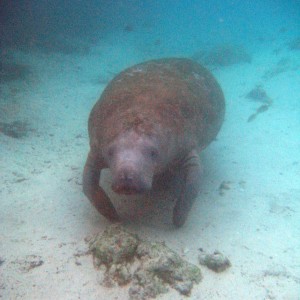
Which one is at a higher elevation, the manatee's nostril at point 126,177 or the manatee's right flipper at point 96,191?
the manatee's nostril at point 126,177

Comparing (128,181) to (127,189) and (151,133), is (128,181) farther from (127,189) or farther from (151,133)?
(151,133)

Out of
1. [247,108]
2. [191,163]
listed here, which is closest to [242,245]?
[191,163]

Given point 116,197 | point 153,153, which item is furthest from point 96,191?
point 153,153

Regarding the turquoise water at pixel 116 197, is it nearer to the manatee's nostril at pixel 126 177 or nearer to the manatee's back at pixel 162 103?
the manatee's nostril at pixel 126 177

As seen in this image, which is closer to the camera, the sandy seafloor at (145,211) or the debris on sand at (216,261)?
the sandy seafloor at (145,211)

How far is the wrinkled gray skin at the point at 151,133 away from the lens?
168 inches

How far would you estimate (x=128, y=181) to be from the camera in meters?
3.89

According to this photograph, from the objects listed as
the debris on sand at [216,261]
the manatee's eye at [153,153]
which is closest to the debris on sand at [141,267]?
the debris on sand at [216,261]

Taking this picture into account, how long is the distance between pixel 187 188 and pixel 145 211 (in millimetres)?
943

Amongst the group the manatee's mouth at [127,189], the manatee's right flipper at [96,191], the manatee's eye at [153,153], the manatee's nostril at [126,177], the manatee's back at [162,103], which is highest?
the manatee's back at [162,103]

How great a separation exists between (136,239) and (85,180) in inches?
61.9

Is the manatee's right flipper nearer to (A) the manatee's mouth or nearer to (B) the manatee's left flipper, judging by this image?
(B) the manatee's left flipper

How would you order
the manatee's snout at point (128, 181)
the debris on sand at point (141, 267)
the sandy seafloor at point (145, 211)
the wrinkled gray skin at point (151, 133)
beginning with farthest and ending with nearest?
the wrinkled gray skin at point (151, 133) < the sandy seafloor at point (145, 211) < the manatee's snout at point (128, 181) < the debris on sand at point (141, 267)

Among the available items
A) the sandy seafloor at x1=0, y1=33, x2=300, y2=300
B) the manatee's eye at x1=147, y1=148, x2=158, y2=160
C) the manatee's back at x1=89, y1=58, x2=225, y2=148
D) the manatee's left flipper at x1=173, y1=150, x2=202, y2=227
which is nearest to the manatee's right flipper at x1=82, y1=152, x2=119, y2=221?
the sandy seafloor at x1=0, y1=33, x2=300, y2=300
